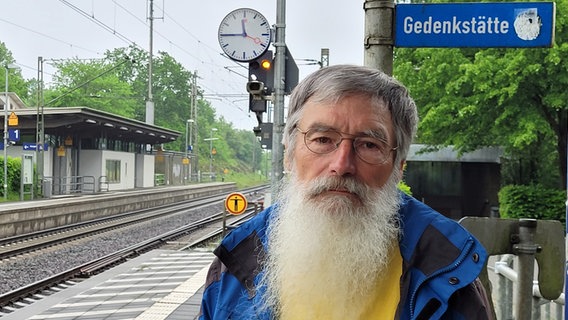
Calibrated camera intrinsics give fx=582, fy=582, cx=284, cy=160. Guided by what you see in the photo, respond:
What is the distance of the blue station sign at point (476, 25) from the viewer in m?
3.33

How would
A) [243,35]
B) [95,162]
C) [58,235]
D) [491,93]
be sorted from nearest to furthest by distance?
[243,35] < [491,93] < [58,235] < [95,162]

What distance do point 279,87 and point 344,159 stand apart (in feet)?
24.1

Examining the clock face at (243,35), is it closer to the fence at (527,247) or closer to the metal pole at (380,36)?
the metal pole at (380,36)

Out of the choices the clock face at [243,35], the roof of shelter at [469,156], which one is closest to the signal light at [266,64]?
the clock face at [243,35]

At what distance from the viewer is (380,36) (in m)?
3.46

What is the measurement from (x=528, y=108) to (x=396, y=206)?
560 inches

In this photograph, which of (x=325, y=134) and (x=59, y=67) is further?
(x=59, y=67)

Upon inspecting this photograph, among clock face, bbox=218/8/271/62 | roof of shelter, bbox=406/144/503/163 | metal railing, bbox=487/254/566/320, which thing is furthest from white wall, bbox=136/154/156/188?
metal railing, bbox=487/254/566/320

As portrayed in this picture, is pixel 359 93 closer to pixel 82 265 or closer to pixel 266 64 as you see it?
pixel 266 64

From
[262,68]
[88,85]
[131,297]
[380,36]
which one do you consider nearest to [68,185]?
[88,85]

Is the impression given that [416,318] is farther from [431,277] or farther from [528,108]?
[528,108]

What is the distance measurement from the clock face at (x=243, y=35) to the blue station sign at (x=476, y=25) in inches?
221

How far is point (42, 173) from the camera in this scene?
2953 cm

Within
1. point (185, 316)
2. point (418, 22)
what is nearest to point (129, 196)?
point (185, 316)
